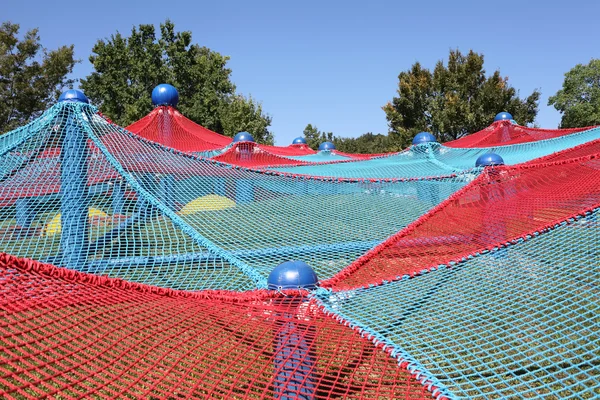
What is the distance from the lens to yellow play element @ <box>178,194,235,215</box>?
4608 mm

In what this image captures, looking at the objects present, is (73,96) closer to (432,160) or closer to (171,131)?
(171,131)

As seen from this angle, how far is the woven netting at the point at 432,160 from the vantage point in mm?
6459

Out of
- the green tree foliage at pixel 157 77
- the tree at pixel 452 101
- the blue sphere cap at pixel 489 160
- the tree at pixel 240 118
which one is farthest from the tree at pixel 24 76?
the blue sphere cap at pixel 489 160

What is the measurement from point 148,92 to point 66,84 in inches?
148

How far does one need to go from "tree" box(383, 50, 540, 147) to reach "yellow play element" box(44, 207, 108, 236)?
634 inches

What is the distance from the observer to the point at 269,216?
4.74 metres

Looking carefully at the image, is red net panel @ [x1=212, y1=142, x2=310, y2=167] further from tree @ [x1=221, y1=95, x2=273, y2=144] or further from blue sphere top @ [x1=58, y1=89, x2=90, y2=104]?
tree @ [x1=221, y1=95, x2=273, y2=144]

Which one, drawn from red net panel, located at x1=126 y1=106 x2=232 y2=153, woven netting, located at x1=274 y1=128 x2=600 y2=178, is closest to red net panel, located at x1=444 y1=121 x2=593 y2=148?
woven netting, located at x1=274 y1=128 x2=600 y2=178

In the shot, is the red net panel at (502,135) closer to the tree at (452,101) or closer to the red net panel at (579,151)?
the red net panel at (579,151)

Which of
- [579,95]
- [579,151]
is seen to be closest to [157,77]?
[579,151]

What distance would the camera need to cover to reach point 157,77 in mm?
23031

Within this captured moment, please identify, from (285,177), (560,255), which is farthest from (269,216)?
(560,255)

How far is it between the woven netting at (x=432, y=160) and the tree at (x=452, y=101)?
1081 centimetres

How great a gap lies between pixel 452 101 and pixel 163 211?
16.3 metres
